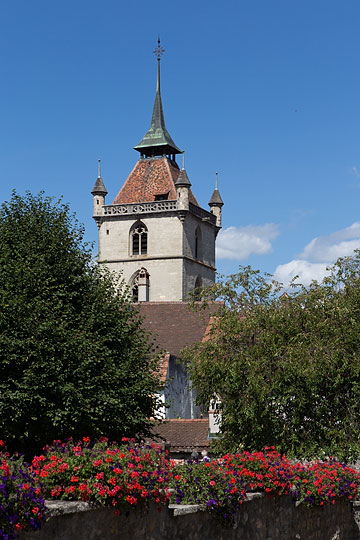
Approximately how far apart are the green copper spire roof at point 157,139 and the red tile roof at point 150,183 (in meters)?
1.03

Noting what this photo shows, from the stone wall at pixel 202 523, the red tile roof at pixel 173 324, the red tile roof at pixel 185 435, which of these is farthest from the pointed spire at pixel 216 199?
the stone wall at pixel 202 523

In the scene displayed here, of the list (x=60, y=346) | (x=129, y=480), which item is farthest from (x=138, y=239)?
(x=129, y=480)

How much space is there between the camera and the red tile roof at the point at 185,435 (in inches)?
1195

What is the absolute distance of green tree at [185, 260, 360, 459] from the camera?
70.2 ft

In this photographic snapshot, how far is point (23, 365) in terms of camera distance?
2175 centimetres

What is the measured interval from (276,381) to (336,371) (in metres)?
1.62

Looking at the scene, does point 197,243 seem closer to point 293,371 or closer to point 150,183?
point 150,183

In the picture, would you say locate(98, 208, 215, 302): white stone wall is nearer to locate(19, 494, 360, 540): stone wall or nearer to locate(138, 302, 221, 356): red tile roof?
locate(138, 302, 221, 356): red tile roof

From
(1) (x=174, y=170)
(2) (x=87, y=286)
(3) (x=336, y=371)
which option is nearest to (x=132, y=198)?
(1) (x=174, y=170)

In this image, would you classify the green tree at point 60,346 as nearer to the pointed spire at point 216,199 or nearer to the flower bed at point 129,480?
the flower bed at point 129,480

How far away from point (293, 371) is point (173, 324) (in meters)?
25.7

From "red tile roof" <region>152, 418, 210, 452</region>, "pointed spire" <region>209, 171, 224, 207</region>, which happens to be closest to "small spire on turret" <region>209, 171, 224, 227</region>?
"pointed spire" <region>209, 171, 224, 207</region>

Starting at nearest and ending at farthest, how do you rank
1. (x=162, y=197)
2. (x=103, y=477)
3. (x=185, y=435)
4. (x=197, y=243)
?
(x=103, y=477) < (x=185, y=435) < (x=162, y=197) < (x=197, y=243)

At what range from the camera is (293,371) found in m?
21.3
